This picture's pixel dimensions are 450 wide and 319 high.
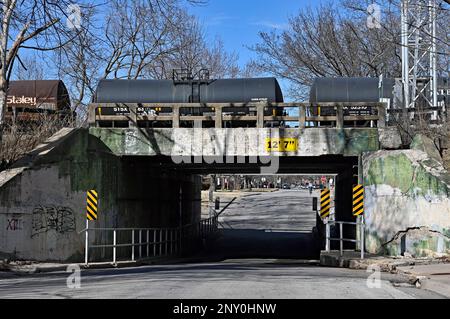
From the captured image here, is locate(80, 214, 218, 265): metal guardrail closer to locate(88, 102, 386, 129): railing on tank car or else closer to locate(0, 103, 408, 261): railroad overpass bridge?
locate(0, 103, 408, 261): railroad overpass bridge

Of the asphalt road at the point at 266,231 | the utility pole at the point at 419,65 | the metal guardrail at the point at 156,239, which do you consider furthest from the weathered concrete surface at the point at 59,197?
the utility pole at the point at 419,65

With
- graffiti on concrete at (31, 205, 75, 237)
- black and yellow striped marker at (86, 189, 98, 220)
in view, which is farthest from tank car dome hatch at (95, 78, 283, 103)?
graffiti on concrete at (31, 205, 75, 237)

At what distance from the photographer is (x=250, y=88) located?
23.9 meters

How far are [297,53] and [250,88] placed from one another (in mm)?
17333

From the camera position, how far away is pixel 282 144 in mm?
21062

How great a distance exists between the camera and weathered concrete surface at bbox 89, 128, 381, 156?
20.9 meters

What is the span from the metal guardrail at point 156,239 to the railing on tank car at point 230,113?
4171 millimetres

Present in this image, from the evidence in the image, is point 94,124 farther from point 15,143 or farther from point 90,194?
point 90,194

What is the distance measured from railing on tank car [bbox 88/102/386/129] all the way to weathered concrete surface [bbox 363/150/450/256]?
223 centimetres

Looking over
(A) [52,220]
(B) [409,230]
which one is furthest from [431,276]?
(A) [52,220]

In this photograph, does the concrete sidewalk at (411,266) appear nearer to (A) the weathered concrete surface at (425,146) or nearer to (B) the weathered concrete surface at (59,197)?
(A) the weathered concrete surface at (425,146)

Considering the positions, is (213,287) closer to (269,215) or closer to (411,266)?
(411,266)

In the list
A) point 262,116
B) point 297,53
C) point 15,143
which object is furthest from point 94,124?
point 297,53
